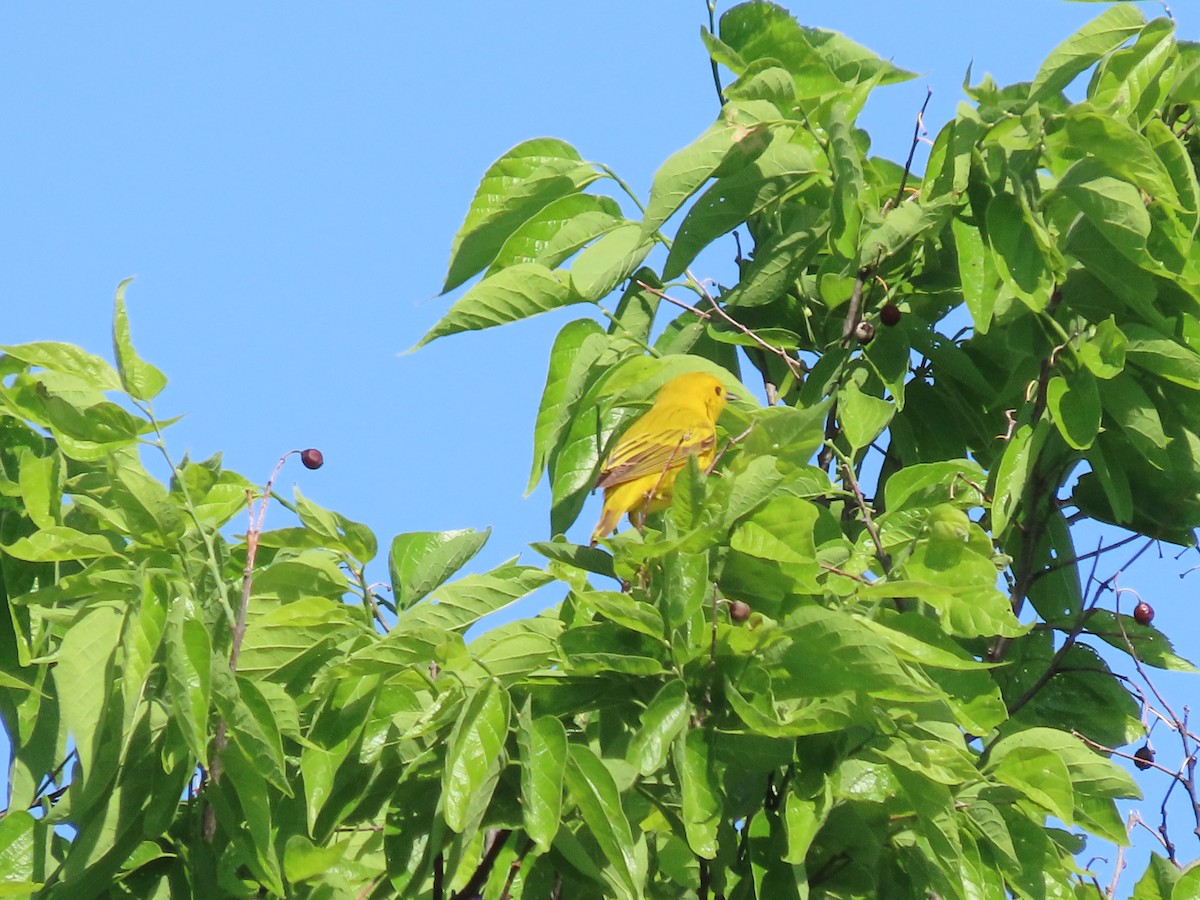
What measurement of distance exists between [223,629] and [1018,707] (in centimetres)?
198

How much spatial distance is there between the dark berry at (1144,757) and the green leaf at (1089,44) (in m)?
1.68

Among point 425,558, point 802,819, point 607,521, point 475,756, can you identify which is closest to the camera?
point 475,756

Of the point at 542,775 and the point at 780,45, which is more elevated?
the point at 780,45

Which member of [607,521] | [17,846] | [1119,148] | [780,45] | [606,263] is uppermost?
[780,45]

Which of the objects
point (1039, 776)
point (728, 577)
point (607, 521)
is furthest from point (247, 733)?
point (607, 521)

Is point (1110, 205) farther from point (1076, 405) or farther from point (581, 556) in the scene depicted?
point (581, 556)

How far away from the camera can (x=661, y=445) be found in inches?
179

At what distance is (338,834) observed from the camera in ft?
10.3

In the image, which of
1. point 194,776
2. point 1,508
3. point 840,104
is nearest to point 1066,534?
point 840,104

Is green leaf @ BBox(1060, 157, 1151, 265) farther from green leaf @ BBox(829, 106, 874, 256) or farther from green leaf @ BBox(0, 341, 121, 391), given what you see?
green leaf @ BBox(0, 341, 121, 391)

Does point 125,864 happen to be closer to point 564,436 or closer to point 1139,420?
point 564,436

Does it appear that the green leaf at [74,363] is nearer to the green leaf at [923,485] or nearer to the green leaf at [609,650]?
the green leaf at [609,650]

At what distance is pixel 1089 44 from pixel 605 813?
212 cm

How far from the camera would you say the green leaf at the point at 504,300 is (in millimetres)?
3305
